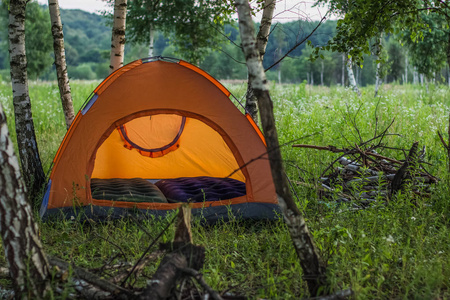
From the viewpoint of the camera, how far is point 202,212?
4.47 meters

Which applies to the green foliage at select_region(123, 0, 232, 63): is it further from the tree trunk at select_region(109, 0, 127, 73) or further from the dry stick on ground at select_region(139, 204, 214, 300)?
the dry stick on ground at select_region(139, 204, 214, 300)

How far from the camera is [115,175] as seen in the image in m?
6.37

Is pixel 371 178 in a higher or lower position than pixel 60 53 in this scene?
lower

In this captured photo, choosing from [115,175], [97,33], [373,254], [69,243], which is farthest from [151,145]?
[97,33]

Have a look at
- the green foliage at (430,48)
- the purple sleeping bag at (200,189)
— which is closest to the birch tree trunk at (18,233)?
the purple sleeping bag at (200,189)

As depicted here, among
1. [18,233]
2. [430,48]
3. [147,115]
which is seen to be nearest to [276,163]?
[18,233]

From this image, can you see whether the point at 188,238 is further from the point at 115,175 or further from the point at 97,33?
the point at 97,33

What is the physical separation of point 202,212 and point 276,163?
2051 millimetres

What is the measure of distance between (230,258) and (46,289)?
5.26ft

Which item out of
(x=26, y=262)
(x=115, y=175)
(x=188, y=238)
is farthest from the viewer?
(x=115, y=175)

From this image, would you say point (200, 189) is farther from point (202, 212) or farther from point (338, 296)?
point (338, 296)

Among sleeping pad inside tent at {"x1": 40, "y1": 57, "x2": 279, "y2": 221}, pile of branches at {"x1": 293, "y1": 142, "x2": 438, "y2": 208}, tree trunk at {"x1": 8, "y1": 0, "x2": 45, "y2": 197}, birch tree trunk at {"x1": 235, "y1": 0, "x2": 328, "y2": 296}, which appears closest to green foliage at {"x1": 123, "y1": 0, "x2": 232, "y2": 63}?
tree trunk at {"x1": 8, "y1": 0, "x2": 45, "y2": 197}

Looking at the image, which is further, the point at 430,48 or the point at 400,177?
the point at 430,48

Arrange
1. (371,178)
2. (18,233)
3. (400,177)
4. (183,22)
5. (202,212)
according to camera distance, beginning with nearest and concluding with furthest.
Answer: (18,233) < (202,212) < (400,177) < (371,178) < (183,22)
